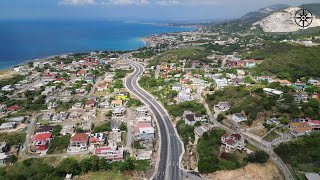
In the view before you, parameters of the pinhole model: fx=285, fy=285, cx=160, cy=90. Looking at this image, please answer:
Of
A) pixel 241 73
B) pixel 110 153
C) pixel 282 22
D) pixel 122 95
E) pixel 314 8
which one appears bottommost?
pixel 110 153

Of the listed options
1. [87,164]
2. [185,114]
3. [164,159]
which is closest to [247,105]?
[185,114]

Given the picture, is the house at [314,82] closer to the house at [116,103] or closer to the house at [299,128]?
the house at [299,128]

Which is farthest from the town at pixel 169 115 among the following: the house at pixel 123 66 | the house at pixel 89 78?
the house at pixel 123 66

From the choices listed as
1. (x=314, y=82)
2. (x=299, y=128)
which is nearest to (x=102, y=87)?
(x=299, y=128)

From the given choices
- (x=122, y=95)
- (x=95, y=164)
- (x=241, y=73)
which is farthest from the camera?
(x=241, y=73)

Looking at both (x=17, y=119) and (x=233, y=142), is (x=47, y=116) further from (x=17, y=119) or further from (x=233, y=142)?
(x=233, y=142)

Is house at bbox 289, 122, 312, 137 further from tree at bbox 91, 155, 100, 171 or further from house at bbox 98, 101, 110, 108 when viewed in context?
house at bbox 98, 101, 110, 108

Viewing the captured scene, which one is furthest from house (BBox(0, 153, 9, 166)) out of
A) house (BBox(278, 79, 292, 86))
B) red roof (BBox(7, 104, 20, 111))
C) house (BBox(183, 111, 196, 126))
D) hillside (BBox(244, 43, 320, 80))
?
hillside (BBox(244, 43, 320, 80))
